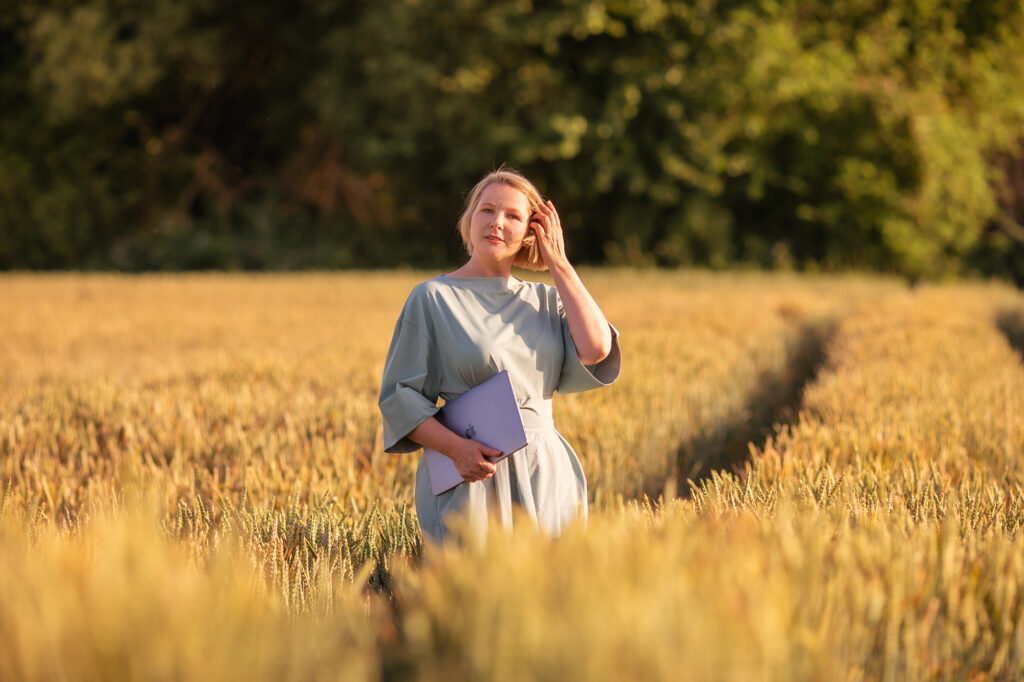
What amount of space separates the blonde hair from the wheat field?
75cm

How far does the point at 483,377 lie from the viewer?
2.19 m

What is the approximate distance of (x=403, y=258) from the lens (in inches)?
869

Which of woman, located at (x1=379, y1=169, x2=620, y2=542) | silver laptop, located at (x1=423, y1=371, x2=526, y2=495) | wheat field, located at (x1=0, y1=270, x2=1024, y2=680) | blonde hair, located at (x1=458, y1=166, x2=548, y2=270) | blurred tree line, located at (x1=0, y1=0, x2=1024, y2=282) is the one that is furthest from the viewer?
blurred tree line, located at (x1=0, y1=0, x2=1024, y2=282)

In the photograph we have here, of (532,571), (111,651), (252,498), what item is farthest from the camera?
(252,498)

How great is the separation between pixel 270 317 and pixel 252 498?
712 centimetres

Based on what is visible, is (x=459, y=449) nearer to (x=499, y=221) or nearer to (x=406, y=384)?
(x=406, y=384)

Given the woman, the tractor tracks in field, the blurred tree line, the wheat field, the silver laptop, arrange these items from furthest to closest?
1. the blurred tree line
2. the tractor tracks in field
3. the woman
4. the silver laptop
5. the wheat field

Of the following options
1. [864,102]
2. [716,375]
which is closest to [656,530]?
[716,375]

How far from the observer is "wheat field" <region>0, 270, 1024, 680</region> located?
0.94 m

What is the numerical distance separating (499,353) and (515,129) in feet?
52.7

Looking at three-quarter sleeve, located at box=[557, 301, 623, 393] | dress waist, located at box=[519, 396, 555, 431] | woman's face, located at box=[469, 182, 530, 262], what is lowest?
dress waist, located at box=[519, 396, 555, 431]

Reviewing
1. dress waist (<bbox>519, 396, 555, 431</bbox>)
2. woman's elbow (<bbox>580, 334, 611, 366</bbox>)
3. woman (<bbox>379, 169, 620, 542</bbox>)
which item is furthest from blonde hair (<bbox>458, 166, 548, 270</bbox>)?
dress waist (<bbox>519, 396, 555, 431</bbox>)

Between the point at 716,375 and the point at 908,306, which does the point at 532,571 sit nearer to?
the point at 716,375

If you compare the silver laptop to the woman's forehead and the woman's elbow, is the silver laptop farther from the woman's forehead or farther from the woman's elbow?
the woman's forehead
